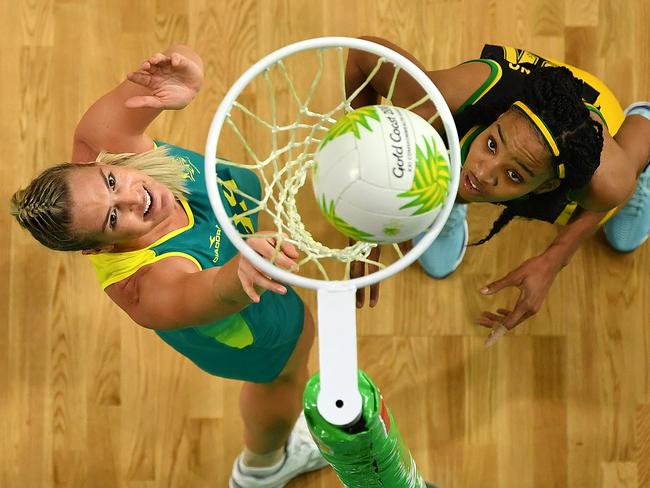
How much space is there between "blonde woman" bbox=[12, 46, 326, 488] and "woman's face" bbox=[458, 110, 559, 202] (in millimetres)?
359

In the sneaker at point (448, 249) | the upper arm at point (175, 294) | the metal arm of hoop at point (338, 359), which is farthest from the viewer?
the sneaker at point (448, 249)

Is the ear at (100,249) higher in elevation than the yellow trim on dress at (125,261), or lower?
higher

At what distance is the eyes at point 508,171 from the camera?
1147 mm

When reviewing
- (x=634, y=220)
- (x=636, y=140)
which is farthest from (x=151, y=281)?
(x=634, y=220)

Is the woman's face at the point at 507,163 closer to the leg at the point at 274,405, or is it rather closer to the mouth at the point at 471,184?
the mouth at the point at 471,184

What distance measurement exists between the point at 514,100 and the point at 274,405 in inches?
27.9

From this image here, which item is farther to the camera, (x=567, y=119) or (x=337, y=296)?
(x=567, y=119)

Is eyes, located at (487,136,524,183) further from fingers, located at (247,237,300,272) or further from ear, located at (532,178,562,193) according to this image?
fingers, located at (247,237,300,272)

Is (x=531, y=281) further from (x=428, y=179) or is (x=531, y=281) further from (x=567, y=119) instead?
(x=428, y=179)

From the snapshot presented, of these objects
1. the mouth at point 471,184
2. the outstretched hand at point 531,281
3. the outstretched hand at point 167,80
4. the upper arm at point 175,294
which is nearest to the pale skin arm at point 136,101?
the outstretched hand at point 167,80

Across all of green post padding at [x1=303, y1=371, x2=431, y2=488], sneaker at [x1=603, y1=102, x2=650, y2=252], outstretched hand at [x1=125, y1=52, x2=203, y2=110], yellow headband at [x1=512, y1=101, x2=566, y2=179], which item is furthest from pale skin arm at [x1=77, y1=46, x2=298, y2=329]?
sneaker at [x1=603, y1=102, x2=650, y2=252]

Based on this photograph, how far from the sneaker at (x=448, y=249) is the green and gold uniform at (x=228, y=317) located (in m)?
0.37

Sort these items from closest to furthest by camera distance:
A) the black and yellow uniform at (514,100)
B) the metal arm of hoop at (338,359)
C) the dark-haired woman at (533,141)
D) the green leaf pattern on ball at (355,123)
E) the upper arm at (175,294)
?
the metal arm of hoop at (338,359)
the green leaf pattern on ball at (355,123)
the upper arm at (175,294)
the dark-haired woman at (533,141)
the black and yellow uniform at (514,100)

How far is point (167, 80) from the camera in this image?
1.14 meters
